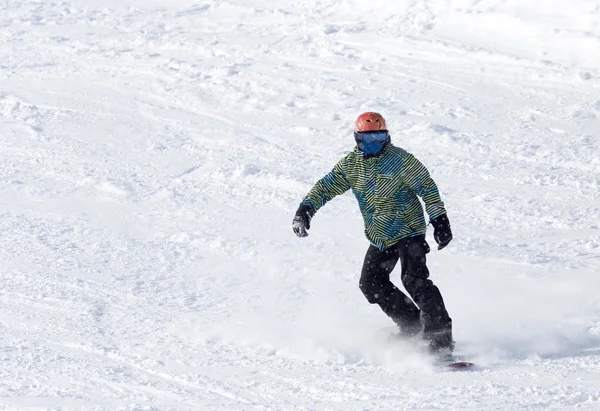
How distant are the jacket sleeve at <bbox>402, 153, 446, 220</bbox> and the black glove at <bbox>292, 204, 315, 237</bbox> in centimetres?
68

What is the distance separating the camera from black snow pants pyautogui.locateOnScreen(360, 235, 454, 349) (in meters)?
5.95

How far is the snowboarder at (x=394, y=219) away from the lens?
5.89 m

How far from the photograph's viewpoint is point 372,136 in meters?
5.84

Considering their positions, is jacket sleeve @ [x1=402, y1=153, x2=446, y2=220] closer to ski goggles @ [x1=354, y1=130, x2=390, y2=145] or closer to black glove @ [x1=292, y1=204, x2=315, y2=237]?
ski goggles @ [x1=354, y1=130, x2=390, y2=145]

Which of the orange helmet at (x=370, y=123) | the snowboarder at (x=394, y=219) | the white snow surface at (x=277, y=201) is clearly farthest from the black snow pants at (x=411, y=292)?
the orange helmet at (x=370, y=123)

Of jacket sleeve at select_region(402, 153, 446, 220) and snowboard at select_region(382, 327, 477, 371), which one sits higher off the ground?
jacket sleeve at select_region(402, 153, 446, 220)

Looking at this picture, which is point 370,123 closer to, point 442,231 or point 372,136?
point 372,136

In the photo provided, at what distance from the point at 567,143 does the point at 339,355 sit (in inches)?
208

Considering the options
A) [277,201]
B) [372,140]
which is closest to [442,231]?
[372,140]

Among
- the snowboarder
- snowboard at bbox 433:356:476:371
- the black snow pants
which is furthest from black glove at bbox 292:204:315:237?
snowboard at bbox 433:356:476:371

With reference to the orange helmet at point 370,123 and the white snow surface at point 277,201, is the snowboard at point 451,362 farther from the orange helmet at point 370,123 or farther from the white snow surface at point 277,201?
the orange helmet at point 370,123

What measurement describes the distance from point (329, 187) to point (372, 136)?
1.93 ft

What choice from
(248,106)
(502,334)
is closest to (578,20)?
(248,106)

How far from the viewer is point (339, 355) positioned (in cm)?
607
